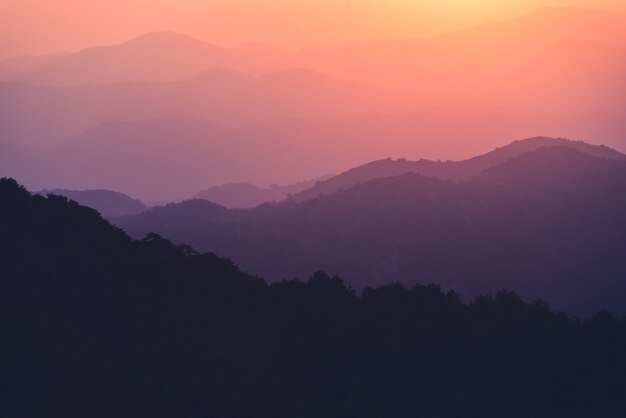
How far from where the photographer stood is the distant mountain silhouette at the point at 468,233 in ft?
474

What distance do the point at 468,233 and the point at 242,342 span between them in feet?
393

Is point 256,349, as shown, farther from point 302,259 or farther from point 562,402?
point 302,259

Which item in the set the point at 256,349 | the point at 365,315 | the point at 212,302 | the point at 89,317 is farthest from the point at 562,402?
the point at 89,317

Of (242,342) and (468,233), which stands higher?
(468,233)

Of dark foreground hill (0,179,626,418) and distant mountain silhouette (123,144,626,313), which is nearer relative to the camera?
dark foreground hill (0,179,626,418)

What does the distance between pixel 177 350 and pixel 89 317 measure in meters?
4.28

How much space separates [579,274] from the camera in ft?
476

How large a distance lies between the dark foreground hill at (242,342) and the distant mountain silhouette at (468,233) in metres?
90.5

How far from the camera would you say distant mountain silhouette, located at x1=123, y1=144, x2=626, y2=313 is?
5694 inches

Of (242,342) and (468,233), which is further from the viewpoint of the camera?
(468,233)

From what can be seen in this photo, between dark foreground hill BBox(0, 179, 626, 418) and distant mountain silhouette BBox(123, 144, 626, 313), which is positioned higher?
distant mountain silhouette BBox(123, 144, 626, 313)

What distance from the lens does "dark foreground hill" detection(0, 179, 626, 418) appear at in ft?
120

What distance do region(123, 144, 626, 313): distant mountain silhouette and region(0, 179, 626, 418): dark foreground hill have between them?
90533 mm

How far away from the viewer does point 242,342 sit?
4138 cm
